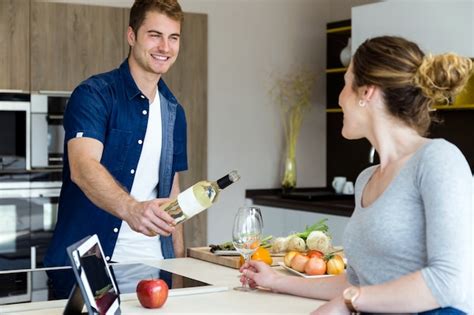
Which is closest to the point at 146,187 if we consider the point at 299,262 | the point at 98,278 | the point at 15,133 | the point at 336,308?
the point at 299,262

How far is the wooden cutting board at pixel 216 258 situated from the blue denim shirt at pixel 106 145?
158mm

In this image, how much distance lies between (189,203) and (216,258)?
2.59 feet

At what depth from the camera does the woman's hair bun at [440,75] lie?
6.30 feet

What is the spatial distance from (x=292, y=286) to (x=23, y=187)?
11.4 feet

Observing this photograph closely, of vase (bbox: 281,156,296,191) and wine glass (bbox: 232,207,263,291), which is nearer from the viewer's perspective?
wine glass (bbox: 232,207,263,291)

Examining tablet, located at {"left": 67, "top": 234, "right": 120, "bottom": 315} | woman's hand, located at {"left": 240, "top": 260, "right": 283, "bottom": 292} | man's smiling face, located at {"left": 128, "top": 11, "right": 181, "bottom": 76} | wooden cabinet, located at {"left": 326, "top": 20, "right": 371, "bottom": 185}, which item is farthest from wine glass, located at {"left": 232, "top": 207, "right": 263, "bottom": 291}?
wooden cabinet, located at {"left": 326, "top": 20, "right": 371, "bottom": 185}

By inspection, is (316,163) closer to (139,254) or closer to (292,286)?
(139,254)

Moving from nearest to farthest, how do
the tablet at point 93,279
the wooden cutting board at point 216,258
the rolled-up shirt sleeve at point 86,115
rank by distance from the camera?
1. the tablet at point 93,279
2. the wooden cutting board at point 216,258
3. the rolled-up shirt sleeve at point 86,115

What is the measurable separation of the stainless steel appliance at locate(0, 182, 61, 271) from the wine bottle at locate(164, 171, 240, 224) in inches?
133

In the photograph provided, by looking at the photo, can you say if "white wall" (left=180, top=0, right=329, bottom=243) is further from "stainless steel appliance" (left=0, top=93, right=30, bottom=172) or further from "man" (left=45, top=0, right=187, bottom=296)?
"man" (left=45, top=0, right=187, bottom=296)

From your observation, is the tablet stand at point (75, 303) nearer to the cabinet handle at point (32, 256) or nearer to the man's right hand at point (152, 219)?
the man's right hand at point (152, 219)

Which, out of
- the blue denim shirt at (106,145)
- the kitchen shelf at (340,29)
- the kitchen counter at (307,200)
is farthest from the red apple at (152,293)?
the kitchen shelf at (340,29)

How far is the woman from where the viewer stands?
68.6 inches

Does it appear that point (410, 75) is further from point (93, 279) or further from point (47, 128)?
point (47, 128)
